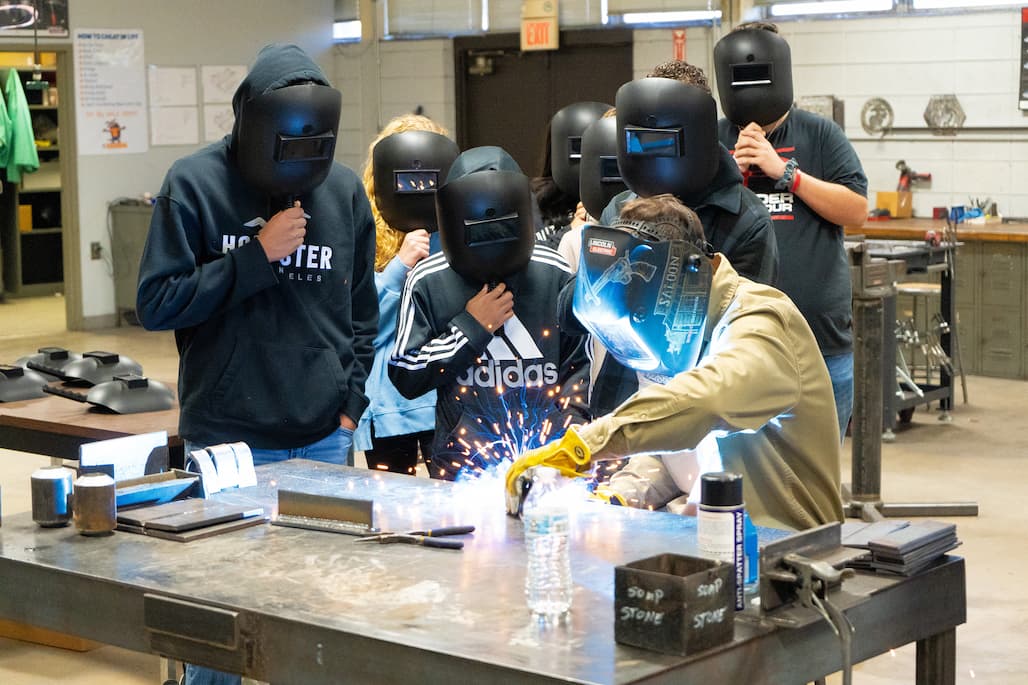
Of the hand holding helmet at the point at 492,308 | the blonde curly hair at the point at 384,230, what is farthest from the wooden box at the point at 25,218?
the hand holding helmet at the point at 492,308

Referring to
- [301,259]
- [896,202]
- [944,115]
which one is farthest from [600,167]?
[944,115]

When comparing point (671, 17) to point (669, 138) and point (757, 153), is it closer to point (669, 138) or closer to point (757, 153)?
point (757, 153)

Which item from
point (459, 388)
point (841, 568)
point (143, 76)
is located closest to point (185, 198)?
point (459, 388)

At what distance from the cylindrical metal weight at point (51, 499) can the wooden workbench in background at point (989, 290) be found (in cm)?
613

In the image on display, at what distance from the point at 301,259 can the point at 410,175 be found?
83 centimetres

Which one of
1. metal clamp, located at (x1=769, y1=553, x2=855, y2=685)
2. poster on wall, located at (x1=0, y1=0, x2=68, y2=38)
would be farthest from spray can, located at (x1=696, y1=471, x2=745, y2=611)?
poster on wall, located at (x1=0, y1=0, x2=68, y2=38)

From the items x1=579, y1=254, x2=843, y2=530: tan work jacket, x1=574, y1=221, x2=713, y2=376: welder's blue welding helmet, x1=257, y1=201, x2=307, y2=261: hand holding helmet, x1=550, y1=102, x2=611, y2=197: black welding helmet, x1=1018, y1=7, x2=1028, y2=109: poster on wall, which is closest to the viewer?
x1=579, y1=254, x2=843, y2=530: tan work jacket

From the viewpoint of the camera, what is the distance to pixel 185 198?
10.8 feet

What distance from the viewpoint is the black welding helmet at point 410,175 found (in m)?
Result: 4.14

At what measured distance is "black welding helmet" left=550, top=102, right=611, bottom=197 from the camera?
444 centimetres

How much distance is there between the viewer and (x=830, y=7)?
951 cm

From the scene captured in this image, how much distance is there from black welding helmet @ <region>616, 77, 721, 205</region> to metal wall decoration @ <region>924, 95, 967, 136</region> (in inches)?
234

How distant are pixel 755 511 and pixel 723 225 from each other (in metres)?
1.04

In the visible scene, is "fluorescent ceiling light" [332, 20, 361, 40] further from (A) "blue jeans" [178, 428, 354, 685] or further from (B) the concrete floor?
(A) "blue jeans" [178, 428, 354, 685]
